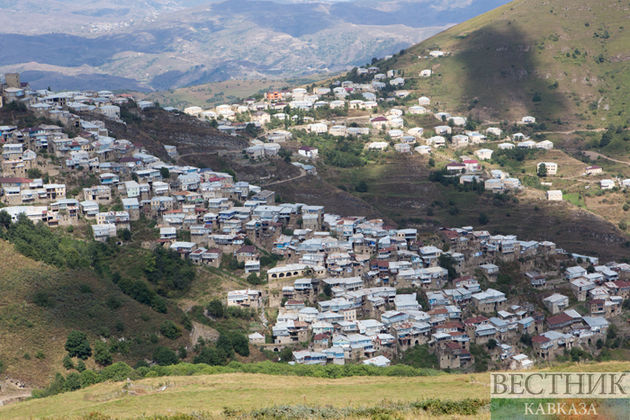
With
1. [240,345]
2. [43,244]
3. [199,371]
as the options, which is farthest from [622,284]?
[43,244]

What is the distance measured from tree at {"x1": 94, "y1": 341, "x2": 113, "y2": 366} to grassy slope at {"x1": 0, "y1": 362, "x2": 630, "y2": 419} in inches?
199

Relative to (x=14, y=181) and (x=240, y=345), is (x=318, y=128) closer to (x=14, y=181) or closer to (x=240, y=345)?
(x=14, y=181)

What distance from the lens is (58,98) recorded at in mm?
64625

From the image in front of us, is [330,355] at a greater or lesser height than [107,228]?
lesser

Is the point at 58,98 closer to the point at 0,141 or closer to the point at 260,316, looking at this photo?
the point at 0,141

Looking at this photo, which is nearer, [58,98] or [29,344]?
[29,344]

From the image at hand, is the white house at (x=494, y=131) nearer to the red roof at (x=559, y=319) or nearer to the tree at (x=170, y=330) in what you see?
the red roof at (x=559, y=319)

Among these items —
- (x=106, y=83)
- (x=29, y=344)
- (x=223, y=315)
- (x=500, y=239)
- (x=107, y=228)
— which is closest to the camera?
(x=29, y=344)

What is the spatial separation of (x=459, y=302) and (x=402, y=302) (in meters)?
3.30

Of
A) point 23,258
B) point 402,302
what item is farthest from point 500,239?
point 23,258

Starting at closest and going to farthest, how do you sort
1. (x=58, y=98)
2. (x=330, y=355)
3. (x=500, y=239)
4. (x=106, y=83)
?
1. (x=330, y=355)
2. (x=500, y=239)
3. (x=58, y=98)
4. (x=106, y=83)

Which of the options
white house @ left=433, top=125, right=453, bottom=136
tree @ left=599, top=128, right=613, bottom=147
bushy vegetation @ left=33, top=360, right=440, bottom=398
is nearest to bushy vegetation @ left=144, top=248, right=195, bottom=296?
bushy vegetation @ left=33, top=360, right=440, bottom=398

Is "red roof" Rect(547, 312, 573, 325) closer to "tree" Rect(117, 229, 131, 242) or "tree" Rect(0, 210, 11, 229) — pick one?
"tree" Rect(117, 229, 131, 242)

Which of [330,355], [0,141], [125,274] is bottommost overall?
[330,355]
